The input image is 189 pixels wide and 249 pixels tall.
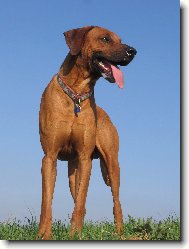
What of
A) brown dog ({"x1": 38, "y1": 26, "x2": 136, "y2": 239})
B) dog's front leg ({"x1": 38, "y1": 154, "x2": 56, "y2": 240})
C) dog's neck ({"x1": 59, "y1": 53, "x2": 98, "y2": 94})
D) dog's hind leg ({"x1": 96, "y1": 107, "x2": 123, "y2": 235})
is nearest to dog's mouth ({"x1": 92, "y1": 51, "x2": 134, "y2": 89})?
brown dog ({"x1": 38, "y1": 26, "x2": 136, "y2": 239})

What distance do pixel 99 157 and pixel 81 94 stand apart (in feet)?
5.00

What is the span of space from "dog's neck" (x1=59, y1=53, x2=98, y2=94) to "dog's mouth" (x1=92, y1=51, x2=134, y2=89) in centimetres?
17

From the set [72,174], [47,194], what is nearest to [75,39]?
[47,194]

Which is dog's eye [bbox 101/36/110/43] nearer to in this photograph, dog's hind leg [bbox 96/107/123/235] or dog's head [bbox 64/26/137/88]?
dog's head [bbox 64/26/137/88]

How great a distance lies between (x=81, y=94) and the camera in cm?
834

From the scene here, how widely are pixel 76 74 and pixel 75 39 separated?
0.52m

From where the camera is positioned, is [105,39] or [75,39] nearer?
[75,39]

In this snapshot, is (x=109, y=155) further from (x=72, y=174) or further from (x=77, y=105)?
(x=77, y=105)

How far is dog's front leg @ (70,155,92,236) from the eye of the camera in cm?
810

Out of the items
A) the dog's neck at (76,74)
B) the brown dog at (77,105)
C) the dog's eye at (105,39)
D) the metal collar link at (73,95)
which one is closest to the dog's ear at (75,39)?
the brown dog at (77,105)

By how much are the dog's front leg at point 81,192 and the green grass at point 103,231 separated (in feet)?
0.51

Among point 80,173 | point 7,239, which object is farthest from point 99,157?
point 7,239

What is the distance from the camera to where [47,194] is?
8.06 meters

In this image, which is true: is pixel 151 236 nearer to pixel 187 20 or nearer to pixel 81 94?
pixel 81 94
